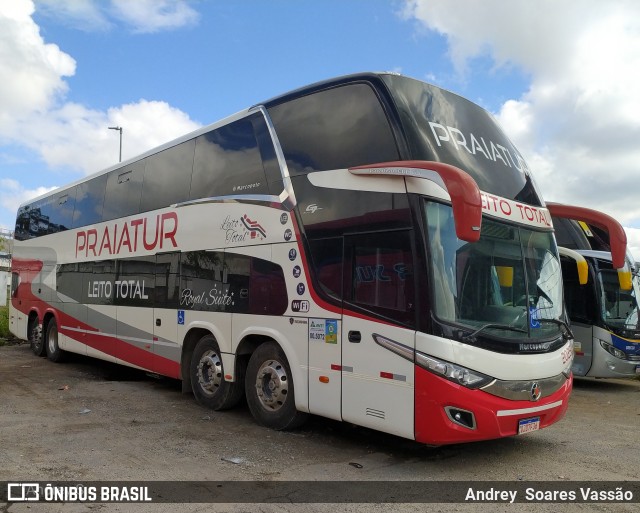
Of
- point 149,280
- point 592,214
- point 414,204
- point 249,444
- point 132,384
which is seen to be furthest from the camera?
point 132,384

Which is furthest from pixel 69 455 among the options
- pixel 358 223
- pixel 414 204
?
pixel 414 204

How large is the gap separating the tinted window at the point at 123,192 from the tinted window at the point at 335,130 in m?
4.12

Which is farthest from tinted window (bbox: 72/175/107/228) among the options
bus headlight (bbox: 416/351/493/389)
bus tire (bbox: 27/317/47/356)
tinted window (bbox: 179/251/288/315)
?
bus headlight (bbox: 416/351/493/389)

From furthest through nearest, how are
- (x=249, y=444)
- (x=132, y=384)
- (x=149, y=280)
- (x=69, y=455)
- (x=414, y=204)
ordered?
(x=132, y=384), (x=149, y=280), (x=249, y=444), (x=69, y=455), (x=414, y=204)

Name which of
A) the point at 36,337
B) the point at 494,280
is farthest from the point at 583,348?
the point at 36,337

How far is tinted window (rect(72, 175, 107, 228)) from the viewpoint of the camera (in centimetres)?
1216

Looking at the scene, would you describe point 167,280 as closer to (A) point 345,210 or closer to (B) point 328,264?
(B) point 328,264

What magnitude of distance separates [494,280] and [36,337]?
13.2 metres

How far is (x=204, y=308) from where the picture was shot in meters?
8.75

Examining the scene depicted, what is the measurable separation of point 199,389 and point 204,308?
126 centimetres

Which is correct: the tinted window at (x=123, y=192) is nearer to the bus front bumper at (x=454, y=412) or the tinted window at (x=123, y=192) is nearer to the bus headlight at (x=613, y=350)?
the bus front bumper at (x=454, y=412)

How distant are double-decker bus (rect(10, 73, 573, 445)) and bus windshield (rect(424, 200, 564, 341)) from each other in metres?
0.02

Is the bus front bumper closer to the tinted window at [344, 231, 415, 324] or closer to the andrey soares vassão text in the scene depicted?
the andrey soares vassão text

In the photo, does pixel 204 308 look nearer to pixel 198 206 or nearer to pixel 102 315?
pixel 198 206
